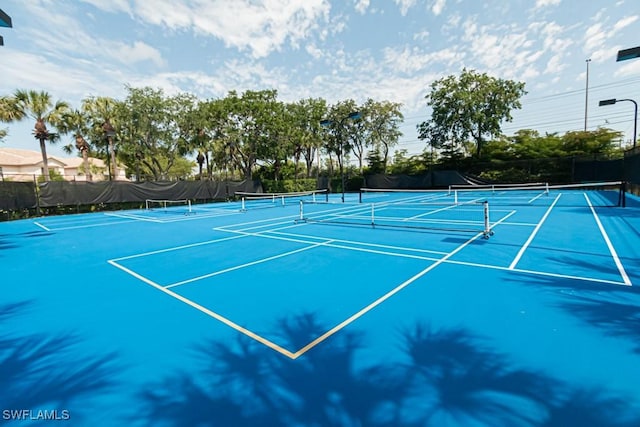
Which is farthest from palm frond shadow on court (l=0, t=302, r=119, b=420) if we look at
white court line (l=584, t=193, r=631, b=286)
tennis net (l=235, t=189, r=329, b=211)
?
tennis net (l=235, t=189, r=329, b=211)

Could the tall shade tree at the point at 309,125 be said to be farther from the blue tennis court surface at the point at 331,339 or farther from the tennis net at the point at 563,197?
the blue tennis court surface at the point at 331,339

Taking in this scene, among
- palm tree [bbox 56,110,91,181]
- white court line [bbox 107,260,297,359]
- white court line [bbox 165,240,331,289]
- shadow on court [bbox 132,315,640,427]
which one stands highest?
palm tree [bbox 56,110,91,181]

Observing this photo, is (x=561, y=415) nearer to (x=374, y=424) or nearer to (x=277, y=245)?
(x=374, y=424)

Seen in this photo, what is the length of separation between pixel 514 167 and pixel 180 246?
3281 cm

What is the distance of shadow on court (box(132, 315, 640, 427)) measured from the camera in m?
2.22

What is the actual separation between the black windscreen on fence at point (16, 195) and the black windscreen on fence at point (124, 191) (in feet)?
1.85

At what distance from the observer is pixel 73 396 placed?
2588 mm

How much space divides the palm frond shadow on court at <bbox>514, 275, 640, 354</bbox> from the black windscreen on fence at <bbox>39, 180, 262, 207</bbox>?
24.5 metres

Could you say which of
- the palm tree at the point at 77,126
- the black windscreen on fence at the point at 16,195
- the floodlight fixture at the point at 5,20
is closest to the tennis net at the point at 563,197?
the floodlight fixture at the point at 5,20

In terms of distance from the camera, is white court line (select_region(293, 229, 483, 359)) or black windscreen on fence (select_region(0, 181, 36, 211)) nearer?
white court line (select_region(293, 229, 483, 359))

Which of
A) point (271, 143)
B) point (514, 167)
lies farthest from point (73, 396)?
point (514, 167)

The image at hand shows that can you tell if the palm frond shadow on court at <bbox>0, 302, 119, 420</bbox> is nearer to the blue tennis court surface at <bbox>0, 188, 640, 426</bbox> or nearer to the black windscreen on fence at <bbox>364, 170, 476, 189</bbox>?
the blue tennis court surface at <bbox>0, 188, 640, 426</bbox>

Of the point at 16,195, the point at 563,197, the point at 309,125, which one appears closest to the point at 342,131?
the point at 309,125

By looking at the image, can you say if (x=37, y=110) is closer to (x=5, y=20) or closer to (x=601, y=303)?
(x=5, y=20)
